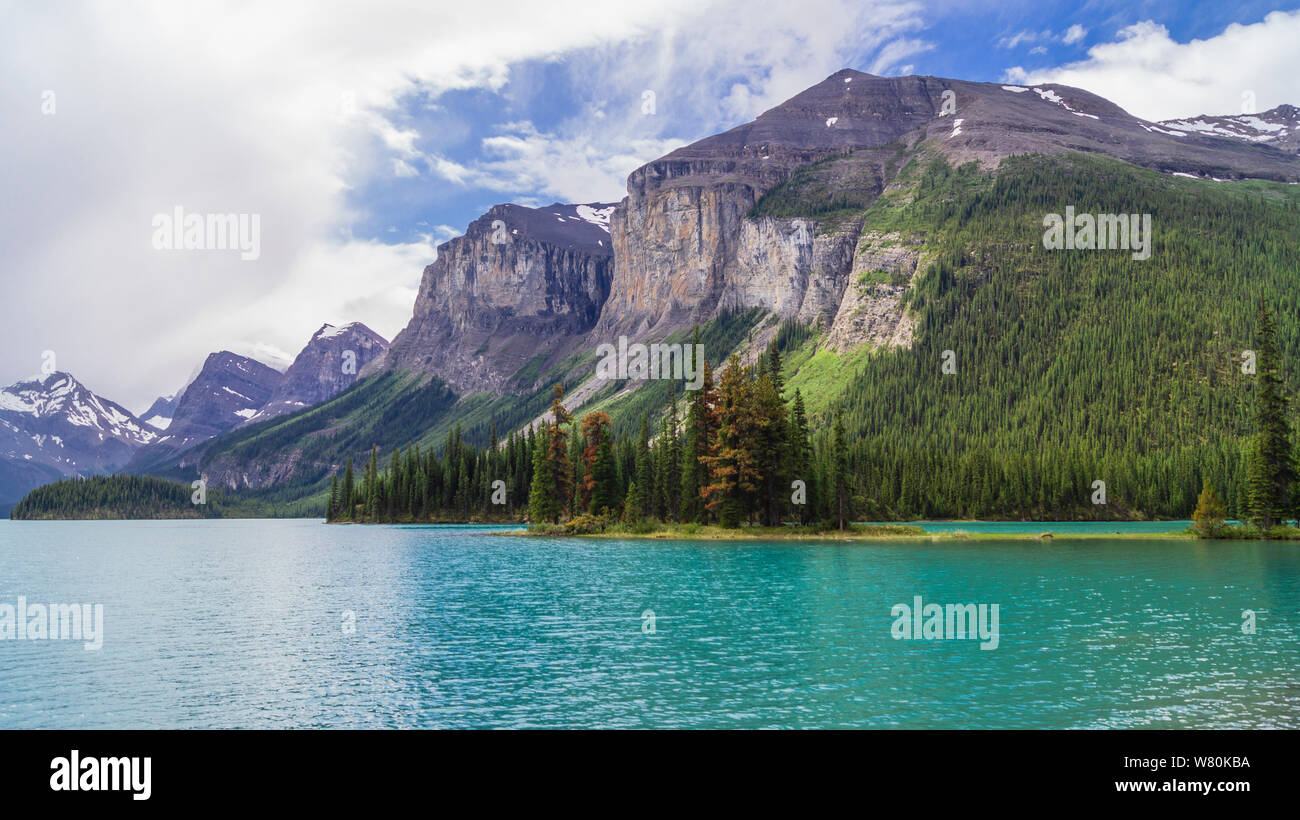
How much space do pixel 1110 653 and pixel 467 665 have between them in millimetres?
28892

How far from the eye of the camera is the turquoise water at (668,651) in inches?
1133

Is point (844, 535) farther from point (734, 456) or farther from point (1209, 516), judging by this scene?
point (1209, 516)

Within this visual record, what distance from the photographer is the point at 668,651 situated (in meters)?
38.8

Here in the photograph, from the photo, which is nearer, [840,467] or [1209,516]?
[1209,516]

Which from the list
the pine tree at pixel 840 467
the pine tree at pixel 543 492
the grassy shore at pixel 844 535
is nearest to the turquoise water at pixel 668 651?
the grassy shore at pixel 844 535

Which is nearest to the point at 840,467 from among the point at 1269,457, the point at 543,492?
the point at 543,492

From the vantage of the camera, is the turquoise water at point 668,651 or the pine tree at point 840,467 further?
the pine tree at point 840,467

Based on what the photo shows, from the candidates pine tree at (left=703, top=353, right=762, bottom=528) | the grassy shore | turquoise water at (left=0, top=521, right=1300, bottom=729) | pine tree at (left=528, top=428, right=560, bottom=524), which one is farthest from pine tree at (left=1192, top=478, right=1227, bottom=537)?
pine tree at (left=528, top=428, right=560, bottom=524)

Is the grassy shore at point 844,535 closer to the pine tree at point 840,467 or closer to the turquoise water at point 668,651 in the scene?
the pine tree at point 840,467
